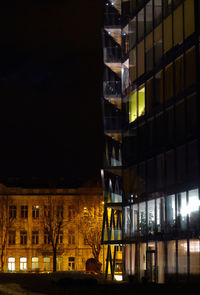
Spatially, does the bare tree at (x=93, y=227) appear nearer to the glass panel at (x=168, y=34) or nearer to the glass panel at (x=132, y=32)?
the glass panel at (x=132, y=32)

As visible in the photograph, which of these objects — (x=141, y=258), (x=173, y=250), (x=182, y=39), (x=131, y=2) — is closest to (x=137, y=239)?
(x=141, y=258)

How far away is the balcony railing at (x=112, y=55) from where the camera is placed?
163ft

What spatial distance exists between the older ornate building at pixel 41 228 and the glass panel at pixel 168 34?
179ft

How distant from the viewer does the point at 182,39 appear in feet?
116

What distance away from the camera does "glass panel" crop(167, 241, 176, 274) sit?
35.3 metres

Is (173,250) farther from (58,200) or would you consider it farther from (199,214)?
(58,200)

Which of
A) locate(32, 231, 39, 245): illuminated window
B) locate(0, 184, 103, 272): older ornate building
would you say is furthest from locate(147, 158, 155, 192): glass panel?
locate(32, 231, 39, 245): illuminated window

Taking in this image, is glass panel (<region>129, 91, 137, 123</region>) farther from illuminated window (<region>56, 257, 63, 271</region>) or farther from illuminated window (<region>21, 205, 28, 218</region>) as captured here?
illuminated window (<region>21, 205, 28, 218</region>)

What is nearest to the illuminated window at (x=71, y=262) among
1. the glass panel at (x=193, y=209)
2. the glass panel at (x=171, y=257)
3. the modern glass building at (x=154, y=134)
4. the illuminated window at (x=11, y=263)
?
the illuminated window at (x=11, y=263)

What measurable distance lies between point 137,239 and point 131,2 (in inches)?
664

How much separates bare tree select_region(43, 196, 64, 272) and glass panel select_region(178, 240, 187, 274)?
162 ft

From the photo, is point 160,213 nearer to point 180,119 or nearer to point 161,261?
point 161,261

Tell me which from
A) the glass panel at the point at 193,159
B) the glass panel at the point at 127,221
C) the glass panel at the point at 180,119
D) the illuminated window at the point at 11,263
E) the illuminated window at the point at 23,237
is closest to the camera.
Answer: the glass panel at the point at 193,159

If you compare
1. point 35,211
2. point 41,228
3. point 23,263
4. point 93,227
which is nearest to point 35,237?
point 41,228
